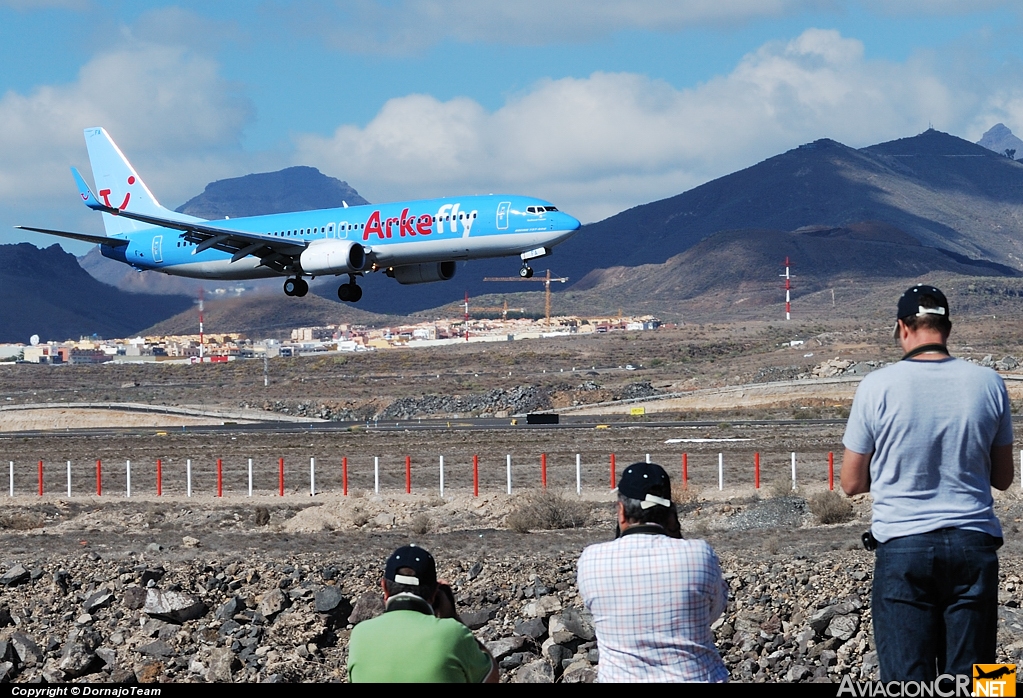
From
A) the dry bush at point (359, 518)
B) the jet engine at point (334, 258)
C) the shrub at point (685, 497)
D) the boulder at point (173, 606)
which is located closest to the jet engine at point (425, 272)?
the jet engine at point (334, 258)

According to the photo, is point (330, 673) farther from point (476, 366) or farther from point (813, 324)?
point (813, 324)

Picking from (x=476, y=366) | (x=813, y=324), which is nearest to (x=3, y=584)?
(x=476, y=366)

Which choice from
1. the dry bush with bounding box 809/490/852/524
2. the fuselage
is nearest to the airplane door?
the fuselage

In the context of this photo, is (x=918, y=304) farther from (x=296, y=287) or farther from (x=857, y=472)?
(x=296, y=287)

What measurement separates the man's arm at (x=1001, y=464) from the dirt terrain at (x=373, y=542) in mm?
7481

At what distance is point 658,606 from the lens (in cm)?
765

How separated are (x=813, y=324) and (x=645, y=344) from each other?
2879cm

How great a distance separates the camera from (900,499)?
8008 mm

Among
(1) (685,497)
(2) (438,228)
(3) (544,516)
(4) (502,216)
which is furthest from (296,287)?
(3) (544,516)

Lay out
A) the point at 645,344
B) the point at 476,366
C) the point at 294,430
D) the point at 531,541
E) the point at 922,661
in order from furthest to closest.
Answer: the point at 645,344 < the point at 476,366 < the point at 294,430 < the point at 531,541 < the point at 922,661

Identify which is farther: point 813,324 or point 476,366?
point 813,324

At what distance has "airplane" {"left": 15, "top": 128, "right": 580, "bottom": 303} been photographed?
4919cm

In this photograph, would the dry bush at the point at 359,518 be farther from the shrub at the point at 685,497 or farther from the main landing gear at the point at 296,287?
the main landing gear at the point at 296,287

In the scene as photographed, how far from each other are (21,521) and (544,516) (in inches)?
493
